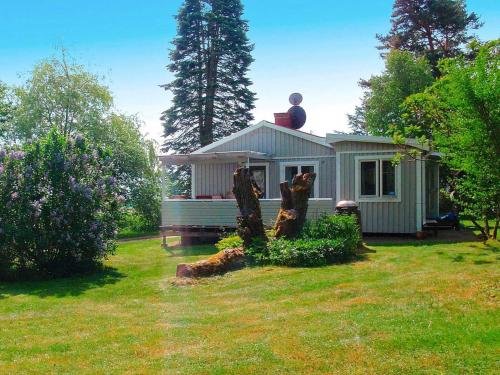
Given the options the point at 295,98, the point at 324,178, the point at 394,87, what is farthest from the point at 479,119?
the point at 394,87

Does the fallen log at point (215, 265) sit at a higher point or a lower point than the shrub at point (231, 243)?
lower

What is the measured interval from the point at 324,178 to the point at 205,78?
18228 millimetres

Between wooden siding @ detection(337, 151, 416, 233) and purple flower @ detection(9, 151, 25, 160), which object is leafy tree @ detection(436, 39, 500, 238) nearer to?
wooden siding @ detection(337, 151, 416, 233)

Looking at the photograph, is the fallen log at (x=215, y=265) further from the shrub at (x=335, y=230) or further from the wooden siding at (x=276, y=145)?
the wooden siding at (x=276, y=145)

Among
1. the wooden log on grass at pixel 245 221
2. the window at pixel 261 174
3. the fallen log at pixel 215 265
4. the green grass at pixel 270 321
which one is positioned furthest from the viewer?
the window at pixel 261 174

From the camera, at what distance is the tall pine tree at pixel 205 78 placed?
32.4 m

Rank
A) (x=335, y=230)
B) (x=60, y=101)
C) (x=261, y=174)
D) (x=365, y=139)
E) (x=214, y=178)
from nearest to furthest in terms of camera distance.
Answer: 1. (x=335, y=230)
2. (x=365, y=139)
3. (x=261, y=174)
4. (x=214, y=178)
5. (x=60, y=101)

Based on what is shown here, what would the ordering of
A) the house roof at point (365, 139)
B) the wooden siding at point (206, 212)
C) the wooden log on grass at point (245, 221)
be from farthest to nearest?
the wooden siding at point (206, 212) → the house roof at point (365, 139) → the wooden log on grass at point (245, 221)

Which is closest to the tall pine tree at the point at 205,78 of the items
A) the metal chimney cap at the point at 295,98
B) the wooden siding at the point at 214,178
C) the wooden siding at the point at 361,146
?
the metal chimney cap at the point at 295,98

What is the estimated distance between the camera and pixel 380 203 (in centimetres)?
1528

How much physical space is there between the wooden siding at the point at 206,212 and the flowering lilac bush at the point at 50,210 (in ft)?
14.0

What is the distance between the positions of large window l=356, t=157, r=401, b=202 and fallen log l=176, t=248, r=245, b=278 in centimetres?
578

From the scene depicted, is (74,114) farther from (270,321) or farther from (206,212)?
(270,321)

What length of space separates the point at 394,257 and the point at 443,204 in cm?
1089
